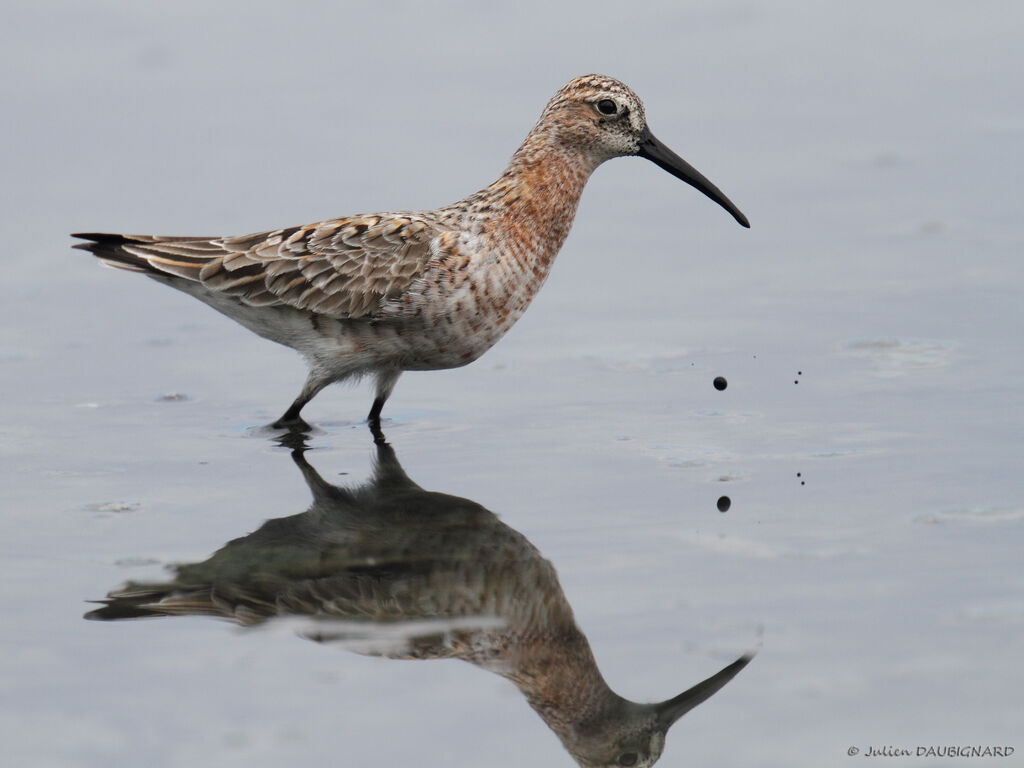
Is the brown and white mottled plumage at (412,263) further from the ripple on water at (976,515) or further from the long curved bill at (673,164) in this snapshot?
the ripple on water at (976,515)

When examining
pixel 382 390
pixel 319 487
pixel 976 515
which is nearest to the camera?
pixel 976 515

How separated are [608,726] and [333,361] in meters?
4.21

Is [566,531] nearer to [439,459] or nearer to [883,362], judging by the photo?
[439,459]

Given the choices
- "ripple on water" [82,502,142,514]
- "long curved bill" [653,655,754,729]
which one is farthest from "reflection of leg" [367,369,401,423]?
"long curved bill" [653,655,754,729]

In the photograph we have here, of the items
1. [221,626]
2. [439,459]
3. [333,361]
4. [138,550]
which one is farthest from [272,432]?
[221,626]

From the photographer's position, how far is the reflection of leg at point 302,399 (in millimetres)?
10375

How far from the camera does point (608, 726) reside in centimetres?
681

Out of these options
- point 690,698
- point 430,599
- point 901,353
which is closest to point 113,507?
point 430,599

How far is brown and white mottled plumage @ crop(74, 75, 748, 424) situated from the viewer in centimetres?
1012

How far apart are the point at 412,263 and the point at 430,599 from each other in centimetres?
307

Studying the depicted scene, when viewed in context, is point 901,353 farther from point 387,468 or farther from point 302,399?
point 302,399
